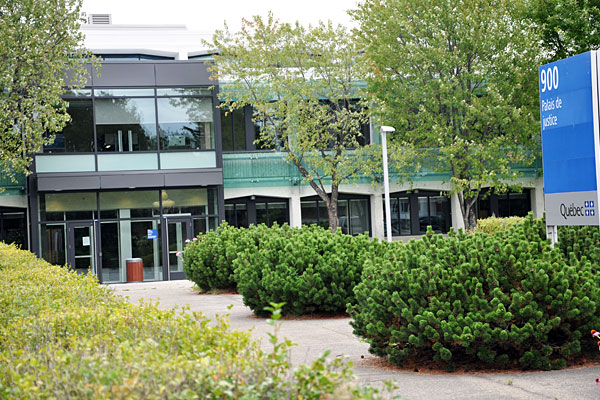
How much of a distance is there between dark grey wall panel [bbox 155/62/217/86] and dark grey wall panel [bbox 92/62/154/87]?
0.37 metres

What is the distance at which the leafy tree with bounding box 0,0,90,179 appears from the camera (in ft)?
64.4

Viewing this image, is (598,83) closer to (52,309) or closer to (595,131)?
(595,131)

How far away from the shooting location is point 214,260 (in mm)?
19500

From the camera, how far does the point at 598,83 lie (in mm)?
8875

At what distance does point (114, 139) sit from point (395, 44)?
11151 millimetres

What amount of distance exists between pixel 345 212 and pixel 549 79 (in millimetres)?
24516

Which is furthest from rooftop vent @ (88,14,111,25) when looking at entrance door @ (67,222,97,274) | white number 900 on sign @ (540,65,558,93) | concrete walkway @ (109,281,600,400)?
white number 900 on sign @ (540,65,558,93)

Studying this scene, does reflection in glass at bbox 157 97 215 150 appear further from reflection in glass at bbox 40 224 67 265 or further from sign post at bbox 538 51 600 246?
sign post at bbox 538 51 600 246

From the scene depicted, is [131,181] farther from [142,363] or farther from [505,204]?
[142,363]

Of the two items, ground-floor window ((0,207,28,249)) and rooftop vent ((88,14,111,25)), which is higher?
rooftop vent ((88,14,111,25))

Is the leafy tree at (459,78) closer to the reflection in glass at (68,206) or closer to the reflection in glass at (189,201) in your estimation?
the reflection in glass at (189,201)

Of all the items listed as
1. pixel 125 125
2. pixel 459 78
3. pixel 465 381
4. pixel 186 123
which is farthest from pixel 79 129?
pixel 465 381

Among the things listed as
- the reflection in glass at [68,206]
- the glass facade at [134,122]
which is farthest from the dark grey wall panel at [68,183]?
the glass facade at [134,122]

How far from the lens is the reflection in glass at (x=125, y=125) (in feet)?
94.4
